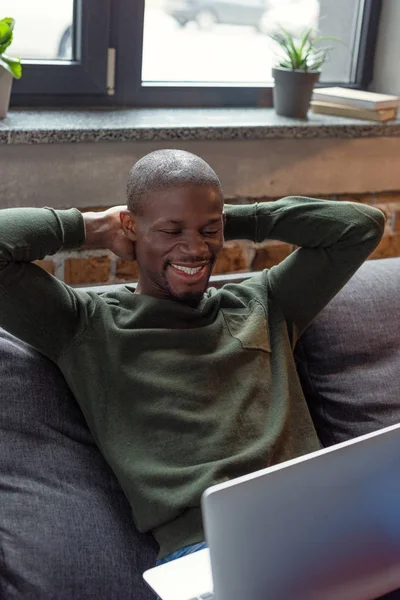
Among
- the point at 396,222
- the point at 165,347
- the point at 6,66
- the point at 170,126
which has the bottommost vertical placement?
the point at 396,222

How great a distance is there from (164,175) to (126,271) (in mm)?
727

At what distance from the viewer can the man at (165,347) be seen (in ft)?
4.61

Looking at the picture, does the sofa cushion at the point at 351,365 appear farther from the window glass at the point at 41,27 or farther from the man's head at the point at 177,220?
the window glass at the point at 41,27

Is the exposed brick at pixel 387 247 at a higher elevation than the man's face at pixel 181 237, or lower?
lower

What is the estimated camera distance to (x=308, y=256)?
1.65m

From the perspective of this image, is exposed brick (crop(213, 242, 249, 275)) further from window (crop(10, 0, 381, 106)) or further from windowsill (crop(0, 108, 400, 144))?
window (crop(10, 0, 381, 106))

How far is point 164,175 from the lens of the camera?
1481mm

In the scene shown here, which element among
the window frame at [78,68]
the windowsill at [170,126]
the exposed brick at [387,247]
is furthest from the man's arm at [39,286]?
the exposed brick at [387,247]

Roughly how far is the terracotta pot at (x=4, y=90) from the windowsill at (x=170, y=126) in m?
0.02

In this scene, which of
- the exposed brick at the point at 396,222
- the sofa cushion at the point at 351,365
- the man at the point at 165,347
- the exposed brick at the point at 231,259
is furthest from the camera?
the exposed brick at the point at 396,222

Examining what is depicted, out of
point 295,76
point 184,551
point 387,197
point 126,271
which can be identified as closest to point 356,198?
point 387,197

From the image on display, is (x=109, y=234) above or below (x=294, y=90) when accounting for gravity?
below

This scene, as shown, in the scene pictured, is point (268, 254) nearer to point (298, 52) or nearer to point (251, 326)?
point (298, 52)

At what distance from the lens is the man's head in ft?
4.81
